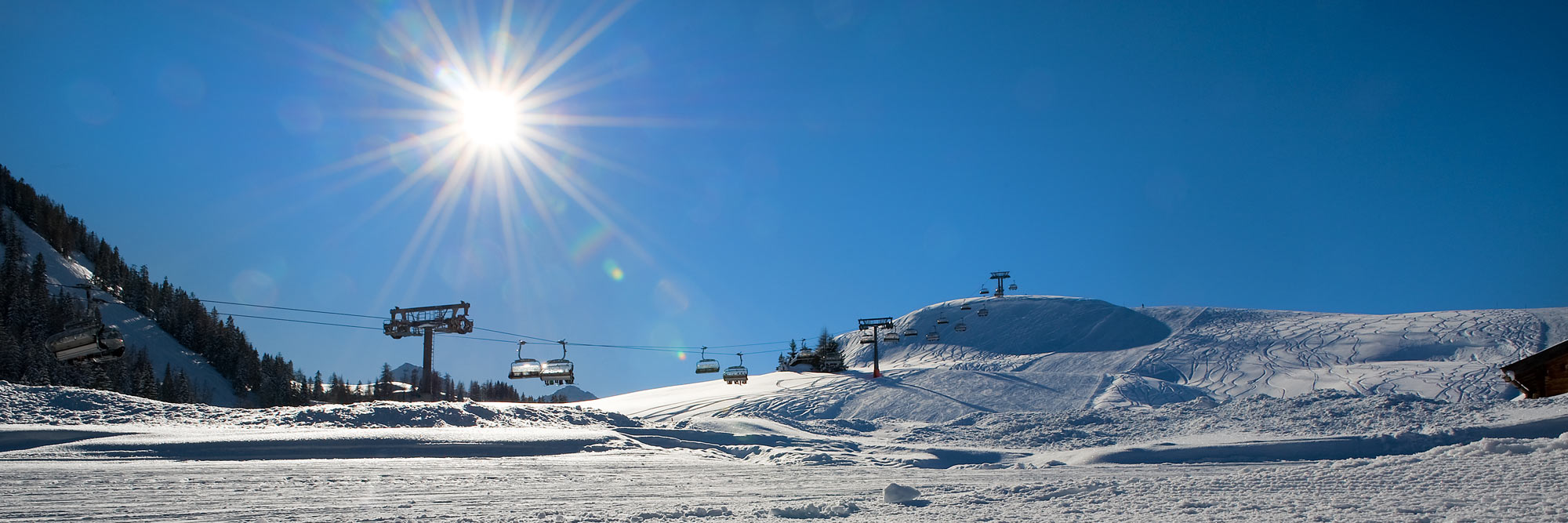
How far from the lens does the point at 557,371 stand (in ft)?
102

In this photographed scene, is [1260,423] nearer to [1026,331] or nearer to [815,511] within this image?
[815,511]

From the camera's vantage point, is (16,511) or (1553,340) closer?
(16,511)

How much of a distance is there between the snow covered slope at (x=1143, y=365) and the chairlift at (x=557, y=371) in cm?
782

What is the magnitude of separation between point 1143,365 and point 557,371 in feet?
135

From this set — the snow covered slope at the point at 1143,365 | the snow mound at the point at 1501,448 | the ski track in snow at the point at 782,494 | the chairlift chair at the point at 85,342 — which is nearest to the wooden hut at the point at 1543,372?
the snow mound at the point at 1501,448

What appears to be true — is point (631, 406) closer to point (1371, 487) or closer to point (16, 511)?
point (16, 511)

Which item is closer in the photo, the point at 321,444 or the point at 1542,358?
the point at 1542,358

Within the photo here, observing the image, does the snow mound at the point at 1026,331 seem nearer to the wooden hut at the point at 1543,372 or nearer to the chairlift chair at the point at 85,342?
the wooden hut at the point at 1543,372

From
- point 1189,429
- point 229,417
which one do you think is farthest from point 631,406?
point 1189,429

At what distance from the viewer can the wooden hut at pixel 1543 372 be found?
16344 millimetres

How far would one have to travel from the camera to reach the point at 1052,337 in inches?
2842

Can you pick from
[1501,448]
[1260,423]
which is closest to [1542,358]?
[1501,448]

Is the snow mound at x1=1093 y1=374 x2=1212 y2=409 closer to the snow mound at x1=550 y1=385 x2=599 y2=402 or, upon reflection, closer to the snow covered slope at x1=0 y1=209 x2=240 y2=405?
the snow covered slope at x1=0 y1=209 x2=240 y2=405

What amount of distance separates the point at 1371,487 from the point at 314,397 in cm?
8622
